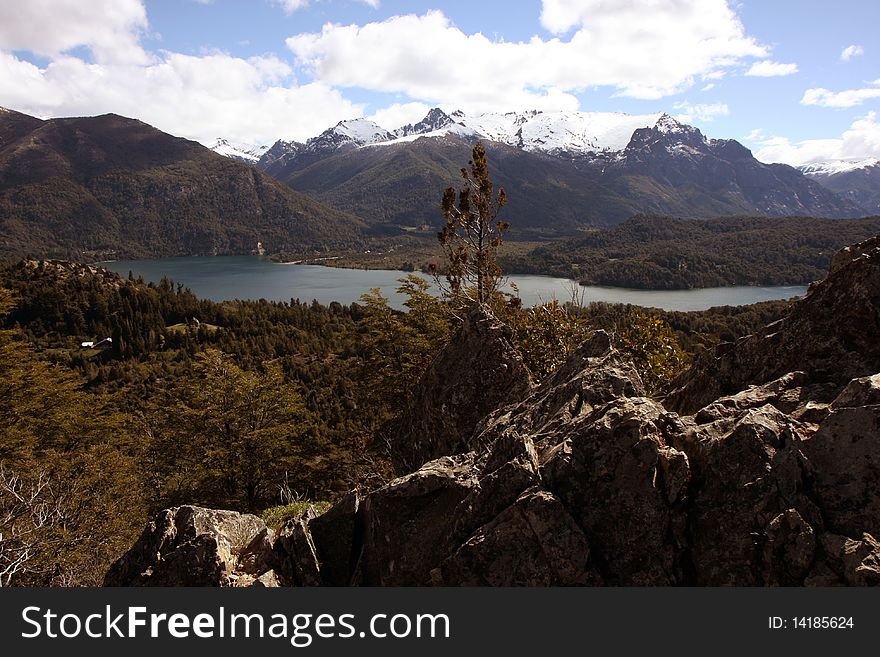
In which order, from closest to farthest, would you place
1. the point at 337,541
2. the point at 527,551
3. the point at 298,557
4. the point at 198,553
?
the point at 527,551 → the point at 198,553 → the point at 298,557 → the point at 337,541

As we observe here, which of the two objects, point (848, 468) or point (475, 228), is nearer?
point (848, 468)

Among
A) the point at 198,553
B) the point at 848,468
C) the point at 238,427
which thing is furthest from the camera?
the point at 238,427

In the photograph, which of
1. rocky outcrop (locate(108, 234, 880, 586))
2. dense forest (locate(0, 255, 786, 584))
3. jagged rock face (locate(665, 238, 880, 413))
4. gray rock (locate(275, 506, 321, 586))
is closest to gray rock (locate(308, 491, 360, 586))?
rocky outcrop (locate(108, 234, 880, 586))

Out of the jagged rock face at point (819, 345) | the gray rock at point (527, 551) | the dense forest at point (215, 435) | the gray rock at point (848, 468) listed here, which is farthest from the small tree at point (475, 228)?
the gray rock at point (848, 468)

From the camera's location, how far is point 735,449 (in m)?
6.20

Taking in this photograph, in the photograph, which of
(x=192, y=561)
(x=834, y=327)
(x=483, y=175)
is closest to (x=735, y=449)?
(x=834, y=327)

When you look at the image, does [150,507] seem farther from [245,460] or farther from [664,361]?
[664,361]

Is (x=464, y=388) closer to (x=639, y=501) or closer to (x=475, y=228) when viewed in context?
(x=639, y=501)

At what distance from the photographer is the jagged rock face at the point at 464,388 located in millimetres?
11938

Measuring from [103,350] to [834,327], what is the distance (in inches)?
5030

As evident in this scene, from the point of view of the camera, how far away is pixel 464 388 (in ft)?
40.0

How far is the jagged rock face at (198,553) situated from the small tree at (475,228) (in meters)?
12.3

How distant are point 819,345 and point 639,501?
191 inches

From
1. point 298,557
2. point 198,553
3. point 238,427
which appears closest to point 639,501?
point 298,557
